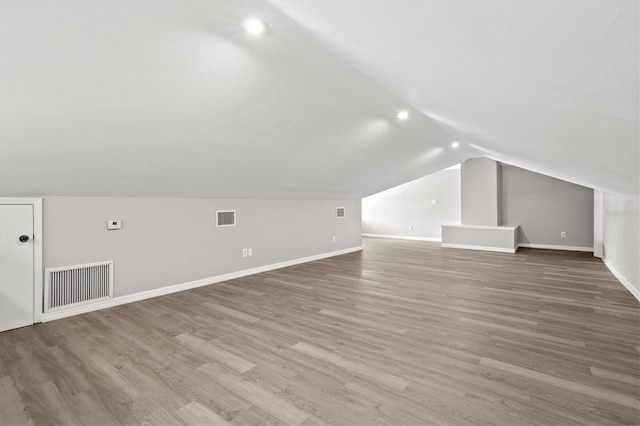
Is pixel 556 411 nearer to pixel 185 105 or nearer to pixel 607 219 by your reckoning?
pixel 185 105

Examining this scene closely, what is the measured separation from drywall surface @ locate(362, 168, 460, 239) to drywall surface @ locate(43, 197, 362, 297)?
5158 millimetres

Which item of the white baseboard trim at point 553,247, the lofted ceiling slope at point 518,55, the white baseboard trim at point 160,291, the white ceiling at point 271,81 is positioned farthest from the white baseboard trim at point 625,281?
the white baseboard trim at point 160,291

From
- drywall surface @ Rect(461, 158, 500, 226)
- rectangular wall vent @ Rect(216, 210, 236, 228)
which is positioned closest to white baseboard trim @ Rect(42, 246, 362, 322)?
rectangular wall vent @ Rect(216, 210, 236, 228)

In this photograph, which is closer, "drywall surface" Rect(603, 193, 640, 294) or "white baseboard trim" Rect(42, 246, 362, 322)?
"white baseboard trim" Rect(42, 246, 362, 322)

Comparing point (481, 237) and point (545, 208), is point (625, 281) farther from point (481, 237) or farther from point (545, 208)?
point (545, 208)

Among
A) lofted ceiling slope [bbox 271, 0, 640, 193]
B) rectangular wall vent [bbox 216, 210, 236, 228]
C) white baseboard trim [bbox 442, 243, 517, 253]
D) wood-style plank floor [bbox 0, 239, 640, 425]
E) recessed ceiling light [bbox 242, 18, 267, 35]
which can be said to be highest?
recessed ceiling light [bbox 242, 18, 267, 35]

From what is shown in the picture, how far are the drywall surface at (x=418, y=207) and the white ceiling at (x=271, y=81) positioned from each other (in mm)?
6686

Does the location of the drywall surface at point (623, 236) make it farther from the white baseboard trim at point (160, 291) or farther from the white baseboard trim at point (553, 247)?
the white baseboard trim at point (160, 291)

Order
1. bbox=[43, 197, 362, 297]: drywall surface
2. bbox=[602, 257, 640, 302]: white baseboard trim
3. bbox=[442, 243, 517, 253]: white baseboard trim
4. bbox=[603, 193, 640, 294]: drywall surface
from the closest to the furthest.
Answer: bbox=[43, 197, 362, 297]: drywall surface → bbox=[602, 257, 640, 302]: white baseboard trim → bbox=[603, 193, 640, 294]: drywall surface → bbox=[442, 243, 517, 253]: white baseboard trim

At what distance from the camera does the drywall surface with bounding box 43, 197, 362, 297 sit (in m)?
3.64

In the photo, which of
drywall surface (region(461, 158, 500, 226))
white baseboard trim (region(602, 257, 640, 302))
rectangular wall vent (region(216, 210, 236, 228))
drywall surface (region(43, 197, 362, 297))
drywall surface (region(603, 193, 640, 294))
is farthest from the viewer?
drywall surface (region(461, 158, 500, 226))

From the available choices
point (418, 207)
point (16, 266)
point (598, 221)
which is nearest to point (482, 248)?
point (598, 221)

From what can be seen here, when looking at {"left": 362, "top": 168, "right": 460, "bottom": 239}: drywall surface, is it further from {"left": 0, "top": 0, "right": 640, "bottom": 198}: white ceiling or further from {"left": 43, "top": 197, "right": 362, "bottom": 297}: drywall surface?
{"left": 0, "top": 0, "right": 640, "bottom": 198}: white ceiling

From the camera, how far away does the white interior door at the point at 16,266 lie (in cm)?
319
